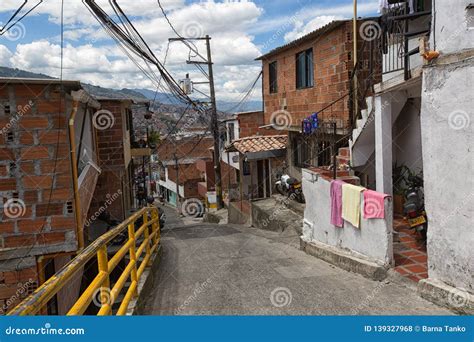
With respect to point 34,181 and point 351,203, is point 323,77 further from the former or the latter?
point 34,181

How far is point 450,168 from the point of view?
16.6ft

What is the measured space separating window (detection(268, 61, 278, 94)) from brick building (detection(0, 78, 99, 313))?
10991 mm

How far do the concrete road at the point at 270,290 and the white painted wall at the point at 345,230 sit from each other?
17.5 inches

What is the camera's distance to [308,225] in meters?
9.83

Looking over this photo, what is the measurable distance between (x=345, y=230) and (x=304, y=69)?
7708 millimetres

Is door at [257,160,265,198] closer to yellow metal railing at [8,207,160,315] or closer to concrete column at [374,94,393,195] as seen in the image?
concrete column at [374,94,393,195]

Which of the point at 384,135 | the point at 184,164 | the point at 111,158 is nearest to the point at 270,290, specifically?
the point at 384,135

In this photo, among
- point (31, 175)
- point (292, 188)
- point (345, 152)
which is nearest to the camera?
point (31, 175)

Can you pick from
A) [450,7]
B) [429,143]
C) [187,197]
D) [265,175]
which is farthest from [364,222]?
[187,197]

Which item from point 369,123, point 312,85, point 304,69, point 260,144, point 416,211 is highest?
point 304,69

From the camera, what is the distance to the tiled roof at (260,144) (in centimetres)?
1711

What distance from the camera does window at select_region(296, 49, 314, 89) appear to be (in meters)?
13.6

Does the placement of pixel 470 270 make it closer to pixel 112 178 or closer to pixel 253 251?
pixel 253 251

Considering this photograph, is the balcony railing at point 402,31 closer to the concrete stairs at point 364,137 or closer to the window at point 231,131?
the concrete stairs at point 364,137
